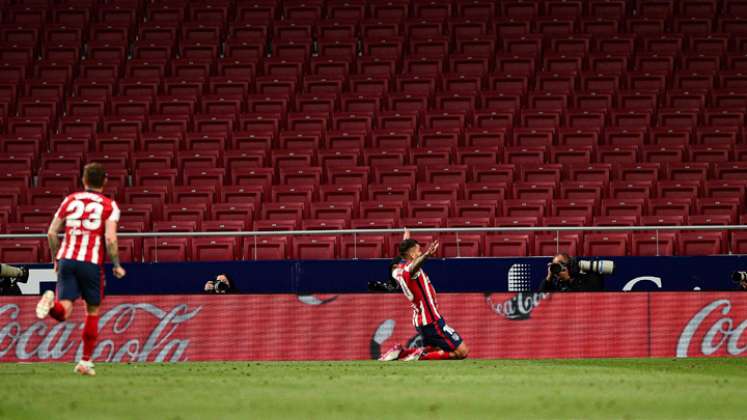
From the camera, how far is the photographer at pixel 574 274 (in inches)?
629

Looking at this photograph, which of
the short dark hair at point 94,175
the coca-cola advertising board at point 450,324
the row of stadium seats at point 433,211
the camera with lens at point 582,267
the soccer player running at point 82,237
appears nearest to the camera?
the short dark hair at point 94,175

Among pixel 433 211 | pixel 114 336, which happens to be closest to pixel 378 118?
pixel 433 211

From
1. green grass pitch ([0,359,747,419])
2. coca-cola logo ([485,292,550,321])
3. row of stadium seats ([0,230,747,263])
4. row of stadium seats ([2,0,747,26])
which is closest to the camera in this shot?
green grass pitch ([0,359,747,419])

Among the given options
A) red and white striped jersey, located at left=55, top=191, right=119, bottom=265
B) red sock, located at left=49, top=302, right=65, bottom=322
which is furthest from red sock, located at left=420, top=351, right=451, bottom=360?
red sock, located at left=49, top=302, right=65, bottom=322

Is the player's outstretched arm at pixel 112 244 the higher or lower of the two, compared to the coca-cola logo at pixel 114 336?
higher

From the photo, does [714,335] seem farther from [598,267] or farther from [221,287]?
[221,287]

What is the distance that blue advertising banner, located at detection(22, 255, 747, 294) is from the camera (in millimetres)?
16703

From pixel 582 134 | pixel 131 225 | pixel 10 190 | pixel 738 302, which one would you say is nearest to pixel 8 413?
pixel 738 302

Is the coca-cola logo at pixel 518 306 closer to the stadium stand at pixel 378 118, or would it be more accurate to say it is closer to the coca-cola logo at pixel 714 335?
the stadium stand at pixel 378 118

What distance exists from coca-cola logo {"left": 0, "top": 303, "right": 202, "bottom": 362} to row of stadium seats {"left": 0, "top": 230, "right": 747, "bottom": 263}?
4.46 ft

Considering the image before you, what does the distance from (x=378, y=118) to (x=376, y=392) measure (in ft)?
45.6

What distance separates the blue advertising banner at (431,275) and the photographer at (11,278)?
774mm

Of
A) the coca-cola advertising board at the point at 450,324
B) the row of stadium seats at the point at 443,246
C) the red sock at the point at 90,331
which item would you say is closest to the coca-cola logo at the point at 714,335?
the coca-cola advertising board at the point at 450,324

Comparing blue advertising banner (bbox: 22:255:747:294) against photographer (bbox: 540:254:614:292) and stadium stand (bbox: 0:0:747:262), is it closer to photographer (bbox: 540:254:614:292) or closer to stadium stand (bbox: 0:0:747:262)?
stadium stand (bbox: 0:0:747:262)
